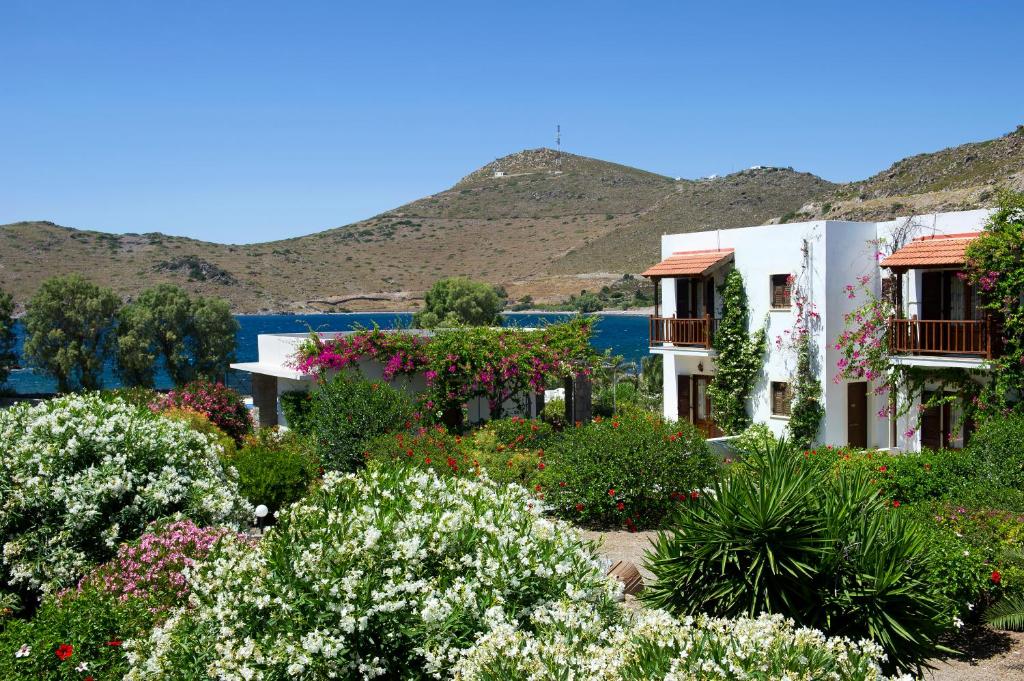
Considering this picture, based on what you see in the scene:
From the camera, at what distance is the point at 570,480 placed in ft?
46.3

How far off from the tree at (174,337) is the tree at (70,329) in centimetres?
109

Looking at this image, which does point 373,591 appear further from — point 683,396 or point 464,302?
point 464,302

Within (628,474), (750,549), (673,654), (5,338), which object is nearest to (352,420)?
(628,474)

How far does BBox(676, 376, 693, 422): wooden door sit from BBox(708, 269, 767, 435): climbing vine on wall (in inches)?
81.0

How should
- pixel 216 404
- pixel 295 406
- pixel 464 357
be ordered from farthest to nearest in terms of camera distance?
pixel 295 406 → pixel 464 357 → pixel 216 404

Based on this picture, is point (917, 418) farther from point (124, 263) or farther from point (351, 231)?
point (351, 231)

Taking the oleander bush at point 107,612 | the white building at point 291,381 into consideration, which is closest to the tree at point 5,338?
the white building at point 291,381

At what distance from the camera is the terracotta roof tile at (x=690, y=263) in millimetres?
23422

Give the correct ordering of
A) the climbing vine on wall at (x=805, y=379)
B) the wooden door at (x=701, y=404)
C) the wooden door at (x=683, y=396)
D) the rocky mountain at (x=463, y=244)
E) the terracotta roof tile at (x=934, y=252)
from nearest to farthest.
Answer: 1. the terracotta roof tile at (x=934, y=252)
2. the climbing vine on wall at (x=805, y=379)
3. the wooden door at (x=701, y=404)
4. the wooden door at (x=683, y=396)
5. the rocky mountain at (x=463, y=244)

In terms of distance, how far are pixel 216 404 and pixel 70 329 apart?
30440mm

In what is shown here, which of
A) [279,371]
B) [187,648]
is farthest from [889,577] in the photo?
[279,371]

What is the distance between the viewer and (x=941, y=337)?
19062 millimetres

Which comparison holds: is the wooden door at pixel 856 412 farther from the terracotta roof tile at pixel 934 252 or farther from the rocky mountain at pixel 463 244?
the rocky mountain at pixel 463 244

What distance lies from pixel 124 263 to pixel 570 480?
117178 millimetres
